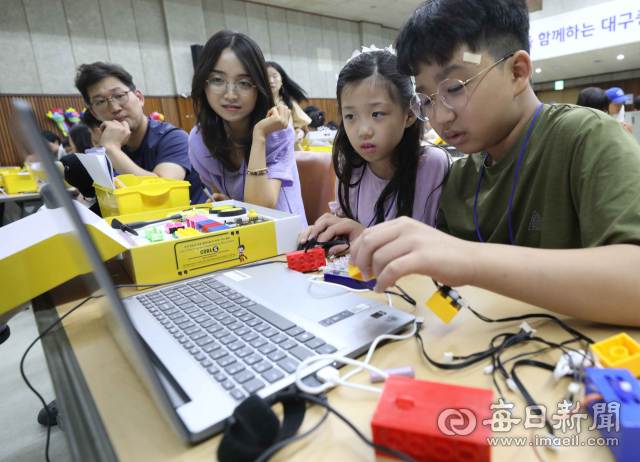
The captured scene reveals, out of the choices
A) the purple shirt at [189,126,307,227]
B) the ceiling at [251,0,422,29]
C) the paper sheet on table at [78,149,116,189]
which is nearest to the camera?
the paper sheet on table at [78,149,116,189]

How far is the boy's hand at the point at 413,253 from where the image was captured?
46cm

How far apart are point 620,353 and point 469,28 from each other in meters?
0.63

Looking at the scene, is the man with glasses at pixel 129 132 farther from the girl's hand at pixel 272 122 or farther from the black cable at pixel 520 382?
the black cable at pixel 520 382

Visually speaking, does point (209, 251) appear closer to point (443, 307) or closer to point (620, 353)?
point (443, 307)

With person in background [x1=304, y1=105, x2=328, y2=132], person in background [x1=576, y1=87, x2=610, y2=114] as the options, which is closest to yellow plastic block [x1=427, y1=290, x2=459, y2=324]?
person in background [x1=576, y1=87, x2=610, y2=114]

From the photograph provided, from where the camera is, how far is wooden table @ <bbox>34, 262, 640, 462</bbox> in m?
0.34

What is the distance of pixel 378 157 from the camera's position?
45.3 inches

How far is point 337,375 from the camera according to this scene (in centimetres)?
42

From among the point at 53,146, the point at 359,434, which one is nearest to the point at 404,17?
the point at 53,146

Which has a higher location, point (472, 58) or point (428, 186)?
point (472, 58)

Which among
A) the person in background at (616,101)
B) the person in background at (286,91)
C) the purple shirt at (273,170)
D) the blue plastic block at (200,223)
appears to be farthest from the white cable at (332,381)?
the person in background at (616,101)

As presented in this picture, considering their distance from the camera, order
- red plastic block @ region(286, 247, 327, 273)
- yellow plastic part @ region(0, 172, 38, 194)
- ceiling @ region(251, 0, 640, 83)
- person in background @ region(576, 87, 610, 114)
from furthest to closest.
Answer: ceiling @ region(251, 0, 640, 83) → yellow plastic part @ region(0, 172, 38, 194) → person in background @ region(576, 87, 610, 114) → red plastic block @ region(286, 247, 327, 273)

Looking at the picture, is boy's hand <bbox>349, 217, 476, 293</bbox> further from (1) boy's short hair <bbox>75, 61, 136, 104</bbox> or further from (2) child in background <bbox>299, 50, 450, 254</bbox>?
(1) boy's short hair <bbox>75, 61, 136, 104</bbox>

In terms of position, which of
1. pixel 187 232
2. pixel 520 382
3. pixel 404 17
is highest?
pixel 404 17
